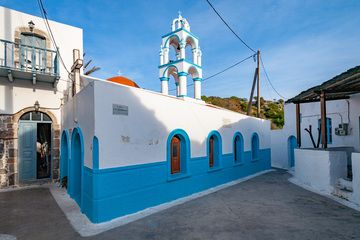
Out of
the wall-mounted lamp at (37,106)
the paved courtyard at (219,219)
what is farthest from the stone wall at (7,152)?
the paved courtyard at (219,219)

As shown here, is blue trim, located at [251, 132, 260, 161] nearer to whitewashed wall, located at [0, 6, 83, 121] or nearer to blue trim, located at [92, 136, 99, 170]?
blue trim, located at [92, 136, 99, 170]

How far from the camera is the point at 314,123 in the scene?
12445 mm

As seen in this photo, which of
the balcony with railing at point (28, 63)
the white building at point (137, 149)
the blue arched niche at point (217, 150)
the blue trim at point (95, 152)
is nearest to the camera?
the blue trim at point (95, 152)

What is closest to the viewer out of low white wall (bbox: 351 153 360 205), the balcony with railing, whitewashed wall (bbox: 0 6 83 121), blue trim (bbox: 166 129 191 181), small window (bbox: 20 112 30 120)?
low white wall (bbox: 351 153 360 205)

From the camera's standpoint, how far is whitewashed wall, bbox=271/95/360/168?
33.1 ft

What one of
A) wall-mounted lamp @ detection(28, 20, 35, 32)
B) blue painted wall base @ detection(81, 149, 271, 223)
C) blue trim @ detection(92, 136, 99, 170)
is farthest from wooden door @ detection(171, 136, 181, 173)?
wall-mounted lamp @ detection(28, 20, 35, 32)

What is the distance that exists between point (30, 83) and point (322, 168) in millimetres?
11853

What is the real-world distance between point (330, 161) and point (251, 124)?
4964 mm

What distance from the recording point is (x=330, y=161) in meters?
7.73

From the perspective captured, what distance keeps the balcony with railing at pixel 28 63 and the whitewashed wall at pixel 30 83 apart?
340 mm

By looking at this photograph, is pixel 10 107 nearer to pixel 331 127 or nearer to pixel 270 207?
pixel 270 207

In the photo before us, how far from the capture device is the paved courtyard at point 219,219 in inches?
179

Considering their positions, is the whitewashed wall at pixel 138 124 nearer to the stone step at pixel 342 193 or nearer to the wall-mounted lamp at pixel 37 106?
the wall-mounted lamp at pixel 37 106

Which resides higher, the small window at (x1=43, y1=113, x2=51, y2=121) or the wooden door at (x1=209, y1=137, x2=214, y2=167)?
the small window at (x1=43, y1=113, x2=51, y2=121)
